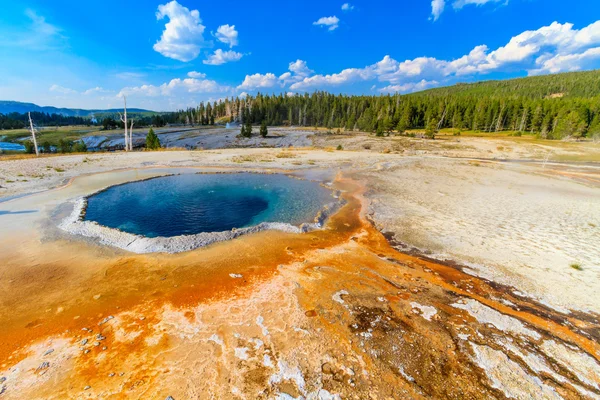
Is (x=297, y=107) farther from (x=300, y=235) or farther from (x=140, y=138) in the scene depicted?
(x=300, y=235)

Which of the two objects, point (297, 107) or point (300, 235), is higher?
point (297, 107)

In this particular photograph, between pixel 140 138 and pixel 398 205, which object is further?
pixel 140 138

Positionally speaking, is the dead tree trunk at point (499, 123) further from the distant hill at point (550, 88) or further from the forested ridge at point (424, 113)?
the distant hill at point (550, 88)

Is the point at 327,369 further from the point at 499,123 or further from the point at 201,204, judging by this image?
the point at 499,123

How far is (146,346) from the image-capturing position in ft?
17.7

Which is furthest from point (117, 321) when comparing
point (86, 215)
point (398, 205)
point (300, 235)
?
point (398, 205)

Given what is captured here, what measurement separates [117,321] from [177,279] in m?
1.92

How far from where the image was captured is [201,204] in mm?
15883

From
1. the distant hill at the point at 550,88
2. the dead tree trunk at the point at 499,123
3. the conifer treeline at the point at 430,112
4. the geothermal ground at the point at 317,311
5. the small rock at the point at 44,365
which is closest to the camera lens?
the geothermal ground at the point at 317,311

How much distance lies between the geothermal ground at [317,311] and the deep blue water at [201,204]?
2041 millimetres

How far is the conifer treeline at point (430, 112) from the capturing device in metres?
68.9

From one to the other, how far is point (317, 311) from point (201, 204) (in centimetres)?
1176

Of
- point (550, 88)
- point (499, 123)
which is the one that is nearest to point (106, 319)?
point (499, 123)

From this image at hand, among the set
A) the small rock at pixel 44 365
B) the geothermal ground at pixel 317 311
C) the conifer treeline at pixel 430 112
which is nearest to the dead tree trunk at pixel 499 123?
the conifer treeline at pixel 430 112
